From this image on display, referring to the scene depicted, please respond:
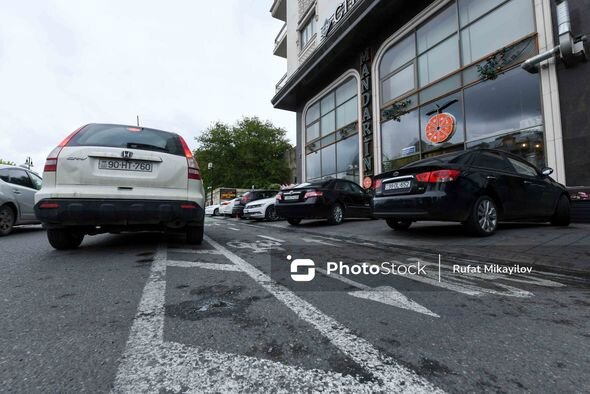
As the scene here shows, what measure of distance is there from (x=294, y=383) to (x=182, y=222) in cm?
296

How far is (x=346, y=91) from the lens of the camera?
15.5m

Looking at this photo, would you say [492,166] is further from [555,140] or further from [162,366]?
[162,366]

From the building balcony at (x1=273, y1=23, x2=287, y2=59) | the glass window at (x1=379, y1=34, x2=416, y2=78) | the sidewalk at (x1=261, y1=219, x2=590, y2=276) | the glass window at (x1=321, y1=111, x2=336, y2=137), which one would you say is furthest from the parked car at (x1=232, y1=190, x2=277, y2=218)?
the building balcony at (x1=273, y1=23, x2=287, y2=59)

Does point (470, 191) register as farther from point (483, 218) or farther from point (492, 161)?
point (492, 161)

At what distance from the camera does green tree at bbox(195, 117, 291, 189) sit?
106ft

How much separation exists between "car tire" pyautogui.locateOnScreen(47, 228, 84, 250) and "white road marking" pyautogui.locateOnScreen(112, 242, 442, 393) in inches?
123

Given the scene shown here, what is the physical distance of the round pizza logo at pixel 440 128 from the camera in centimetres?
970

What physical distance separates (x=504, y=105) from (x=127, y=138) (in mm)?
9535

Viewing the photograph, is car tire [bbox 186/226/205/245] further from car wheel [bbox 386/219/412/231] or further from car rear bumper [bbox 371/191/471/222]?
car wheel [bbox 386/219/412/231]

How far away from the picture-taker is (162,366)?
120 cm

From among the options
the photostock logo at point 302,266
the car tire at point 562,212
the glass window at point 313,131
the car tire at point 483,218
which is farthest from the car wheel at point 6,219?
the glass window at point 313,131

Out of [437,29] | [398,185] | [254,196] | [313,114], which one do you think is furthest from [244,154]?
[398,185]

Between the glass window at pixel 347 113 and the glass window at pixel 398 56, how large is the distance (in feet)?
6.93

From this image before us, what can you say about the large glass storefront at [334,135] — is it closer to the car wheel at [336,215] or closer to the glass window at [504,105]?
the glass window at [504,105]
